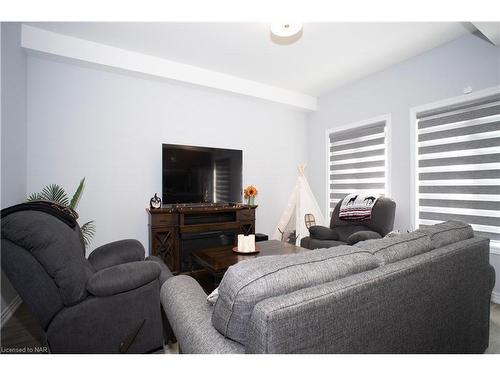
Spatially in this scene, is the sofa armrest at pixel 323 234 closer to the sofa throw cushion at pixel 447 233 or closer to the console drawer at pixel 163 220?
the sofa throw cushion at pixel 447 233

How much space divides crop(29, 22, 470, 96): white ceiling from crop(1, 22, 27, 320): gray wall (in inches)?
16.7

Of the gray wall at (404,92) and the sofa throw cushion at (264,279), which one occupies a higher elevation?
the gray wall at (404,92)

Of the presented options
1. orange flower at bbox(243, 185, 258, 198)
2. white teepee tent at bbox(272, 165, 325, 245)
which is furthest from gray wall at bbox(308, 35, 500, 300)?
orange flower at bbox(243, 185, 258, 198)

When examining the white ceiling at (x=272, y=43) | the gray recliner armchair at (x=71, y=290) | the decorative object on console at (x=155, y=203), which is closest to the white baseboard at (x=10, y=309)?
the gray recliner armchair at (x=71, y=290)

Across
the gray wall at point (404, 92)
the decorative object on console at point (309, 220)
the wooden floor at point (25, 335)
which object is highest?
the gray wall at point (404, 92)

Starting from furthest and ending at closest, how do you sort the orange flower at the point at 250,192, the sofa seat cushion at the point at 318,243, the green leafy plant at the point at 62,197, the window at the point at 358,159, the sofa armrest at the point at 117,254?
the orange flower at the point at 250,192, the window at the point at 358,159, the sofa seat cushion at the point at 318,243, the green leafy plant at the point at 62,197, the sofa armrest at the point at 117,254

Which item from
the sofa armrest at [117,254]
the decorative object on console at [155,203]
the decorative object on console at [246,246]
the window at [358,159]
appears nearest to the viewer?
the sofa armrest at [117,254]

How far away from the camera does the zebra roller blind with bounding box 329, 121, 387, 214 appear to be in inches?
137

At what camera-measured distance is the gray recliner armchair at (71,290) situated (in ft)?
4.20

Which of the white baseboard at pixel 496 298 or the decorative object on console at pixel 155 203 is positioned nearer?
the white baseboard at pixel 496 298

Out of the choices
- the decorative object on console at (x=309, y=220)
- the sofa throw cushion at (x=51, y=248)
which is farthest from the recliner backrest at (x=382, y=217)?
the sofa throw cushion at (x=51, y=248)

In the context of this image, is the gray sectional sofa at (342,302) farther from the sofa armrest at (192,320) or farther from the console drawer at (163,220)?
the console drawer at (163,220)

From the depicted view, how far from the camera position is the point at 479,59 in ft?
8.29
